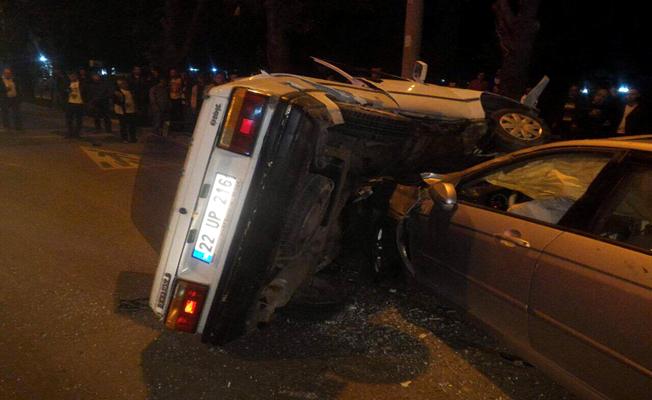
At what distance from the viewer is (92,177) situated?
27.0 ft

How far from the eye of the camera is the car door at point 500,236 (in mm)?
3027

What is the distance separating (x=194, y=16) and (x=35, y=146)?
835 cm

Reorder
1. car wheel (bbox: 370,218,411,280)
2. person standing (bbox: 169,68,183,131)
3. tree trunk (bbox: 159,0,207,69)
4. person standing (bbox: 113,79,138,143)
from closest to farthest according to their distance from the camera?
car wheel (bbox: 370,218,411,280) → person standing (bbox: 113,79,138,143) → person standing (bbox: 169,68,183,131) → tree trunk (bbox: 159,0,207,69)

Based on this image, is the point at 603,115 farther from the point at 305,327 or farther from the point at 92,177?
the point at 92,177

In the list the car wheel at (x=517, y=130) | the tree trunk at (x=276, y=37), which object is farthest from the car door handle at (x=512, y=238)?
the tree trunk at (x=276, y=37)

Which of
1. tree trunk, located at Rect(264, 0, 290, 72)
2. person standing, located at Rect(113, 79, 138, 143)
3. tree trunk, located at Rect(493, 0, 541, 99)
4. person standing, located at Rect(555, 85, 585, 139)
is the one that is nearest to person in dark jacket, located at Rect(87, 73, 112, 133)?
person standing, located at Rect(113, 79, 138, 143)

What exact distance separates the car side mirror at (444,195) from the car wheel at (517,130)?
229 centimetres

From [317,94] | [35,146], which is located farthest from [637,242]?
[35,146]

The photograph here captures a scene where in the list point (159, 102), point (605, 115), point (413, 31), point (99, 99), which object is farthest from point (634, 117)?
point (99, 99)

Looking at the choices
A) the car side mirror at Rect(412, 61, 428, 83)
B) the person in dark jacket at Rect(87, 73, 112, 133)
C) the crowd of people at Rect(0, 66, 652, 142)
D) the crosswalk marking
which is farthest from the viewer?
the person in dark jacket at Rect(87, 73, 112, 133)

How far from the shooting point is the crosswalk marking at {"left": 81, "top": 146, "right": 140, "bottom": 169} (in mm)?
9331

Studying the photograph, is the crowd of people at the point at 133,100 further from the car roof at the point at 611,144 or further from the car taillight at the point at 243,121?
the car roof at the point at 611,144

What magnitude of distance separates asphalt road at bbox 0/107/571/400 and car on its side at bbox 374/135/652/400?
0.40m

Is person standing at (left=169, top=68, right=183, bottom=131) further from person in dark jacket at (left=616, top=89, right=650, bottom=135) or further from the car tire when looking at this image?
the car tire
